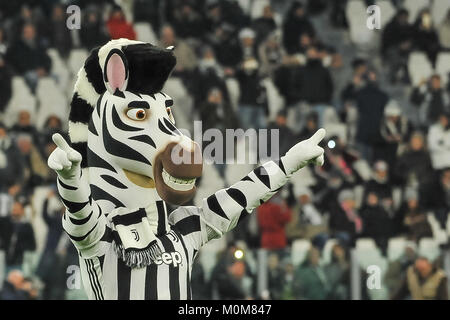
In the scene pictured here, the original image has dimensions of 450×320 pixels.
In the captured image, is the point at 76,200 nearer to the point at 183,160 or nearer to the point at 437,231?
the point at 183,160

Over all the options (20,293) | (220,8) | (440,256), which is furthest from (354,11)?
(20,293)

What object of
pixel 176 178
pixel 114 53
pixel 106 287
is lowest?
pixel 106 287

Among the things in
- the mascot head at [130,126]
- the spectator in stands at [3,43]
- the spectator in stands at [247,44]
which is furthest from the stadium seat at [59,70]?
the mascot head at [130,126]

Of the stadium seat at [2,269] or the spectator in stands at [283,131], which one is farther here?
the spectator in stands at [283,131]

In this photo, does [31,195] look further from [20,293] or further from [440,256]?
[440,256]

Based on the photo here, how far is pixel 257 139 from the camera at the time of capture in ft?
35.1

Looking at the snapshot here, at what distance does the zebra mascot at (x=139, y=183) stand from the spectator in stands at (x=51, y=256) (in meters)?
4.25

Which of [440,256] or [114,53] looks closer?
[114,53]

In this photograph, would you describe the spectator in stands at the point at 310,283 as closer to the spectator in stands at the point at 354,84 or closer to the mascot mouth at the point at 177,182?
the spectator in stands at the point at 354,84

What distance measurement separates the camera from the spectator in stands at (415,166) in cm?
1434

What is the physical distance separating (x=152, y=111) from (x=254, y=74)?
750 centimetres

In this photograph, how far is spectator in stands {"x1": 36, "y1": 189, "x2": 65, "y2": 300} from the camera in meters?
12.0

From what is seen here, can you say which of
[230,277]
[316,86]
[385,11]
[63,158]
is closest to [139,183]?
[63,158]

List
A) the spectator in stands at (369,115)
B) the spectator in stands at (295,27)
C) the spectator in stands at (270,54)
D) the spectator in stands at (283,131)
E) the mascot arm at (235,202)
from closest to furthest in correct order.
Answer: the mascot arm at (235,202)
the spectator in stands at (283,131)
the spectator in stands at (369,115)
the spectator in stands at (270,54)
the spectator in stands at (295,27)
